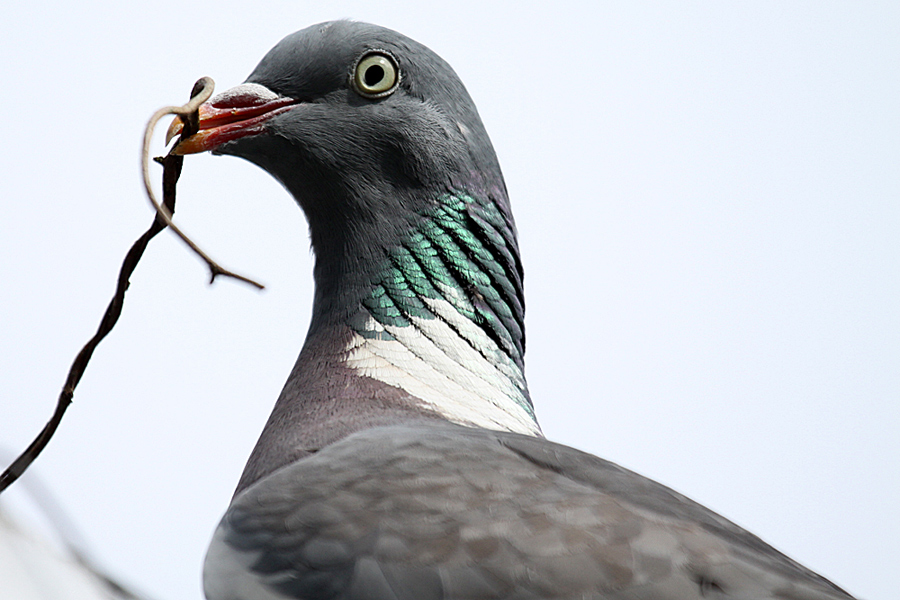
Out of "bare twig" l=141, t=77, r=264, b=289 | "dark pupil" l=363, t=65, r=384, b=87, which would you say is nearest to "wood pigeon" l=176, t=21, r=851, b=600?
"dark pupil" l=363, t=65, r=384, b=87

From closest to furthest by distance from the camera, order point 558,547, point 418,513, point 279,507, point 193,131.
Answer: point 558,547
point 418,513
point 279,507
point 193,131

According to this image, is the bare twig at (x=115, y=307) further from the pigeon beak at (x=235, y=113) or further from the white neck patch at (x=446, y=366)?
the white neck patch at (x=446, y=366)

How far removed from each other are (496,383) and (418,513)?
1.02 metres

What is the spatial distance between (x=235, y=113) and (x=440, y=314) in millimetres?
810

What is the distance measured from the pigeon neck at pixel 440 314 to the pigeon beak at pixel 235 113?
0.42 metres

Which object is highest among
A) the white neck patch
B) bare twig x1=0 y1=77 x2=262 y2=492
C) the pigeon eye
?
the pigeon eye

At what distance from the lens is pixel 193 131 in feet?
8.25

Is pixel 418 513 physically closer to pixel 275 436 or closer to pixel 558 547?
pixel 558 547

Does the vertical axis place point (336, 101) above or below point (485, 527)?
above

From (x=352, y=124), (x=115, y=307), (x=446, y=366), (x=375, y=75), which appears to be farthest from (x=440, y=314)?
(x=115, y=307)

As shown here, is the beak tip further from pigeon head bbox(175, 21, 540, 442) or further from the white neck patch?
the white neck patch

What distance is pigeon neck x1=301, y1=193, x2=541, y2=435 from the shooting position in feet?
8.28

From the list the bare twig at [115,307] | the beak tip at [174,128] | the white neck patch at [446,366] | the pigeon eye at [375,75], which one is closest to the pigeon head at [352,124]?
the pigeon eye at [375,75]

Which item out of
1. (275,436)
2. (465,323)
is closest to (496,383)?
(465,323)
